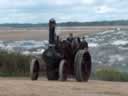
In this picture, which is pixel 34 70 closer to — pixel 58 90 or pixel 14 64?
pixel 14 64

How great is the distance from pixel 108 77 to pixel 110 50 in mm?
15111

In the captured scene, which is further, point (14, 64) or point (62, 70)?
point (14, 64)

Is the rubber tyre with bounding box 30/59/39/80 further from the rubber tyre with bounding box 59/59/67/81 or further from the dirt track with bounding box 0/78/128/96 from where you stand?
the dirt track with bounding box 0/78/128/96

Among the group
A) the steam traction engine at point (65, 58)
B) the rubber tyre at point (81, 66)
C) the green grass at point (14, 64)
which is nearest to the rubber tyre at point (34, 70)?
the steam traction engine at point (65, 58)

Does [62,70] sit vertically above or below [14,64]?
above

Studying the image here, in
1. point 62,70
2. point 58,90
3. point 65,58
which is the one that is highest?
point 65,58

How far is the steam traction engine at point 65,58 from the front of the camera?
914 inches

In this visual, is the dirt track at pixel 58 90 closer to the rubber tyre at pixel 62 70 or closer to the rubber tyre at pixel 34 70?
the rubber tyre at pixel 62 70

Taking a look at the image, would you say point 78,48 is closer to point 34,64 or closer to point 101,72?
point 34,64

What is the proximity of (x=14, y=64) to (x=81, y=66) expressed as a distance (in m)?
7.80

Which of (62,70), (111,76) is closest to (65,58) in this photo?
(62,70)

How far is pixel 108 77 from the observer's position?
28.0m

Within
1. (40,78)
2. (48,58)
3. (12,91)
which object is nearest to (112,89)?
(12,91)

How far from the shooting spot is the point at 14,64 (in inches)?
1201
